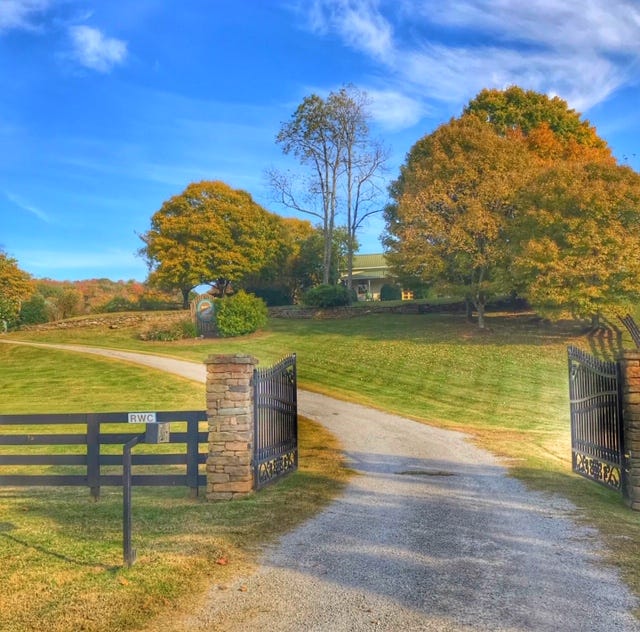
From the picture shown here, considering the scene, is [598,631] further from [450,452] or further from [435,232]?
[435,232]

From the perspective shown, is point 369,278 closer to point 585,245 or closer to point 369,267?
point 369,267

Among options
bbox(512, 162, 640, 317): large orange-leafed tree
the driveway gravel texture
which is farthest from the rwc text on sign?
bbox(512, 162, 640, 317): large orange-leafed tree

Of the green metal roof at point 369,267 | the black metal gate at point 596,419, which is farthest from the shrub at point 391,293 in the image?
the black metal gate at point 596,419

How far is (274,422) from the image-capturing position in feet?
28.9

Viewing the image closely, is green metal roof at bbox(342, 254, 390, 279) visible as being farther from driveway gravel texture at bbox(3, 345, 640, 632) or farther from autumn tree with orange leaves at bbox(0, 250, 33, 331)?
driveway gravel texture at bbox(3, 345, 640, 632)

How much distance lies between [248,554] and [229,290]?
144 feet

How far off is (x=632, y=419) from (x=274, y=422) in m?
4.69

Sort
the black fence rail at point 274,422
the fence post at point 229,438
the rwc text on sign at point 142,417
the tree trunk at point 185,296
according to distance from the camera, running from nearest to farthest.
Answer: the rwc text on sign at point 142,417 < the fence post at point 229,438 < the black fence rail at point 274,422 < the tree trunk at point 185,296

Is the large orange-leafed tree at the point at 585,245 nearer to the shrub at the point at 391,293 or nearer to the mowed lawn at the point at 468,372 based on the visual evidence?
the mowed lawn at the point at 468,372

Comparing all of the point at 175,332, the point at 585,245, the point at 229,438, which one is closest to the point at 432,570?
the point at 229,438

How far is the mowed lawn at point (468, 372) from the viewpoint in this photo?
29.6ft

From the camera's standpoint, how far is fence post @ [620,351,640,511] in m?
7.31

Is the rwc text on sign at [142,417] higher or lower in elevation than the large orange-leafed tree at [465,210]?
lower

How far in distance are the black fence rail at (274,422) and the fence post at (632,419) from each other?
15.1ft
